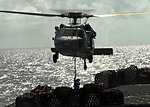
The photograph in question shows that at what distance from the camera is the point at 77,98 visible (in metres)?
30.0

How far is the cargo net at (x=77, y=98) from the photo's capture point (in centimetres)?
2963

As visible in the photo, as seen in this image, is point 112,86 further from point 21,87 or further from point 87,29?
point 21,87

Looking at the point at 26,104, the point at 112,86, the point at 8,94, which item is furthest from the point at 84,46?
the point at 8,94

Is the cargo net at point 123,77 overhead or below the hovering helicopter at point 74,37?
below

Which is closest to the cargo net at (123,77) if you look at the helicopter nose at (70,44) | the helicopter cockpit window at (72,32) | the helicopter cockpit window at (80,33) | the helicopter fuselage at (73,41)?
the helicopter fuselage at (73,41)

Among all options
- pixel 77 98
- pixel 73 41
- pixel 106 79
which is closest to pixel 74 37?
pixel 73 41

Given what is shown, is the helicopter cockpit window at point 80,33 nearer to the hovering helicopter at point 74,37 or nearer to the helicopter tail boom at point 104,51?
the hovering helicopter at point 74,37

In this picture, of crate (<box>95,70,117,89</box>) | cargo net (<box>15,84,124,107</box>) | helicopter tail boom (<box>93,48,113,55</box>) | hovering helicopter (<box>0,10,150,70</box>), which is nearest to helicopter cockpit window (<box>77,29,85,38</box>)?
hovering helicopter (<box>0,10,150,70</box>)

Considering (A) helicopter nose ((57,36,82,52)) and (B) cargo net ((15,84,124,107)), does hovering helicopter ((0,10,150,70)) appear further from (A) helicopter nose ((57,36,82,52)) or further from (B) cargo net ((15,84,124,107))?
(B) cargo net ((15,84,124,107))

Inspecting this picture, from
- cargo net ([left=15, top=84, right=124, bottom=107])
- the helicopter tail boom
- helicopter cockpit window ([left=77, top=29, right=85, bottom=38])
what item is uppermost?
helicopter cockpit window ([left=77, top=29, right=85, bottom=38])

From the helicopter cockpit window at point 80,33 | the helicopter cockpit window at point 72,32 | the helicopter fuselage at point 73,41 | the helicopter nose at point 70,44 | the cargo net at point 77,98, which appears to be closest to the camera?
the cargo net at point 77,98

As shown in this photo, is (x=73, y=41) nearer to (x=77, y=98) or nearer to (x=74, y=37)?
(x=74, y=37)

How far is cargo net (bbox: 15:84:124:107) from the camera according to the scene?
29627mm

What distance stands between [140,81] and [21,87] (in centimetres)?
7047
